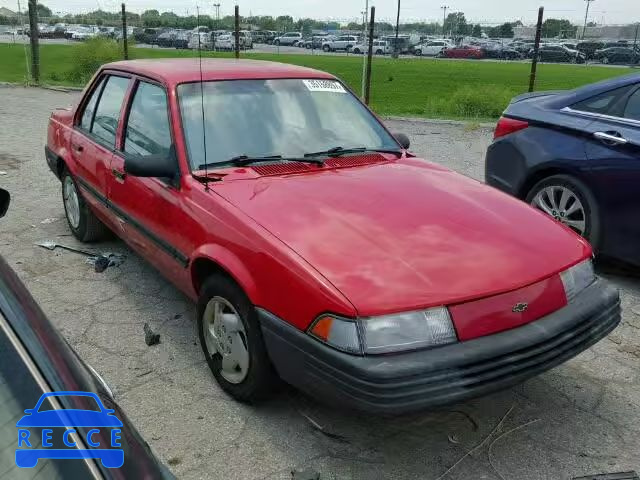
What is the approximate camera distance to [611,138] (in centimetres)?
467

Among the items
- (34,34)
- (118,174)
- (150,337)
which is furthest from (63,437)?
(34,34)

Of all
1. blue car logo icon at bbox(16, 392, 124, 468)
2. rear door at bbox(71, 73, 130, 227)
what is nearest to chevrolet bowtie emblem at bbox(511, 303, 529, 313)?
blue car logo icon at bbox(16, 392, 124, 468)

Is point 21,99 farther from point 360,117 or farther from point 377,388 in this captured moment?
Answer: point 377,388

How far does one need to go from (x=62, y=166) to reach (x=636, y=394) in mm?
4630

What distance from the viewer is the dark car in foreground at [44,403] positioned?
1.17 metres

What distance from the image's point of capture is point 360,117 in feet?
14.0

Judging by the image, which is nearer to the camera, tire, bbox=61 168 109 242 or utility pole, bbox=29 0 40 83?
tire, bbox=61 168 109 242

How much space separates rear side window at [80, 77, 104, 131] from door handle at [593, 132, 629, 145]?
379 cm

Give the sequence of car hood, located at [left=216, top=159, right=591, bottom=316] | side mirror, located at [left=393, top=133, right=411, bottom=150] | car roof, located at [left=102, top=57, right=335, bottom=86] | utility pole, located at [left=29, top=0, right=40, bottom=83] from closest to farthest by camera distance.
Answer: car hood, located at [left=216, top=159, right=591, bottom=316] → car roof, located at [left=102, top=57, right=335, bottom=86] → side mirror, located at [left=393, top=133, right=411, bottom=150] → utility pole, located at [left=29, top=0, right=40, bottom=83]

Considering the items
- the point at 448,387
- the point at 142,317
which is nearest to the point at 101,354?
the point at 142,317

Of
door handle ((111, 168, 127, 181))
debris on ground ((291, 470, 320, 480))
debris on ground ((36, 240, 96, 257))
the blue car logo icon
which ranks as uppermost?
the blue car logo icon

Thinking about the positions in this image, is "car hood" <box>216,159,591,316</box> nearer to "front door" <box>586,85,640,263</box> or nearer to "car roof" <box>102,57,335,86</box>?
A: "car roof" <box>102,57,335,86</box>

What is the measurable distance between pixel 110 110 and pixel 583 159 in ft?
11.5

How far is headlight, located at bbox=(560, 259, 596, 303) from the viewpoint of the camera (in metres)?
2.91
